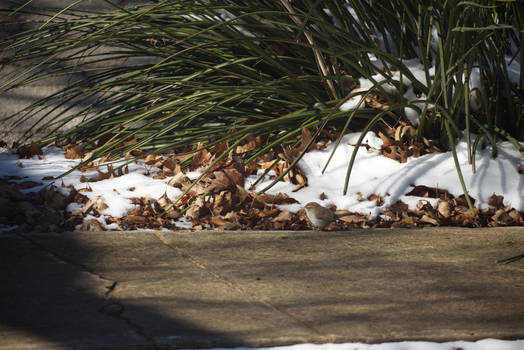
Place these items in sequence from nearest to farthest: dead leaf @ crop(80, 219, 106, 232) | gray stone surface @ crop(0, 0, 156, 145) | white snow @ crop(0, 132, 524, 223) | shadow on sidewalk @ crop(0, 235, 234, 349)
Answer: shadow on sidewalk @ crop(0, 235, 234, 349) < dead leaf @ crop(80, 219, 106, 232) < white snow @ crop(0, 132, 524, 223) < gray stone surface @ crop(0, 0, 156, 145)

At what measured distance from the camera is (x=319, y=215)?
7.95 feet

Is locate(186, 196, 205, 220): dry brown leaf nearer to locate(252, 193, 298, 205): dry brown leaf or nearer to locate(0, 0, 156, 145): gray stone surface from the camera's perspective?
locate(252, 193, 298, 205): dry brown leaf

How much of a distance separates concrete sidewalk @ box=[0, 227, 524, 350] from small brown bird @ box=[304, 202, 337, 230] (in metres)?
0.09

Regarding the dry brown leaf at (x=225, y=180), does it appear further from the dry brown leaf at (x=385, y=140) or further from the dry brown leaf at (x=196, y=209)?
the dry brown leaf at (x=385, y=140)

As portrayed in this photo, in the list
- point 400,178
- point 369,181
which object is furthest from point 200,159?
point 400,178

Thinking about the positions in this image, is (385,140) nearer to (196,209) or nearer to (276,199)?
(276,199)

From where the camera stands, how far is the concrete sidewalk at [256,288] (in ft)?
4.91

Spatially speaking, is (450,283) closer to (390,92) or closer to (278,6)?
(390,92)

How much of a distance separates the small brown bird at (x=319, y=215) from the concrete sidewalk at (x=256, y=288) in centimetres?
9

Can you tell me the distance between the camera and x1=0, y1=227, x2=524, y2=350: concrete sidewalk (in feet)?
4.91

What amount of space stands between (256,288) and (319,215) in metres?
0.71

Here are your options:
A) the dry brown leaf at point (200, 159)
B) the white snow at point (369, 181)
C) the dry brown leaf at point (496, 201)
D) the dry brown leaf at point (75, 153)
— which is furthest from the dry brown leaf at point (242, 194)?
the dry brown leaf at point (75, 153)

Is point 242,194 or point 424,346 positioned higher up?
point 242,194

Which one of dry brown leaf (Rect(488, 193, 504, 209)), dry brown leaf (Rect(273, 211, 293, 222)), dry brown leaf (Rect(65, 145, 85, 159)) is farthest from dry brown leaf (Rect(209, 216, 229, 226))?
dry brown leaf (Rect(65, 145, 85, 159))
